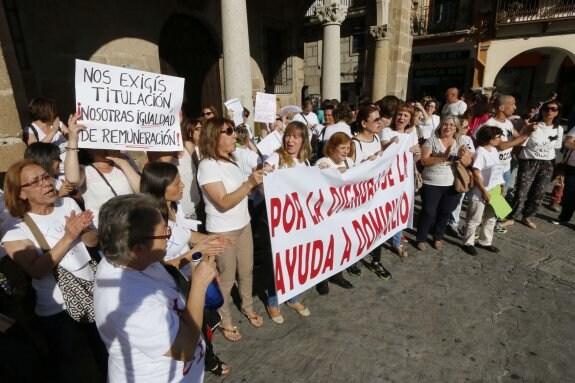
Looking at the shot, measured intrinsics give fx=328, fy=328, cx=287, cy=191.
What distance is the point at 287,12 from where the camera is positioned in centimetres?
1100

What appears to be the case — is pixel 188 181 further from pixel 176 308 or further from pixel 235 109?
pixel 176 308

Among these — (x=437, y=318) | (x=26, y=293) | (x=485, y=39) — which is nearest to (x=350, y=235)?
(x=437, y=318)

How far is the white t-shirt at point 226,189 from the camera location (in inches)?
97.2

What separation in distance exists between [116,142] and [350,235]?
2.26 metres

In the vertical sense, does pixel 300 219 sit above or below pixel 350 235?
above

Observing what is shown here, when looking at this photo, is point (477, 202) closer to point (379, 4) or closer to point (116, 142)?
point (116, 142)

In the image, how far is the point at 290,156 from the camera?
3.02 meters

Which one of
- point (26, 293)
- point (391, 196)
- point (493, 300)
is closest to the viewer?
point (26, 293)

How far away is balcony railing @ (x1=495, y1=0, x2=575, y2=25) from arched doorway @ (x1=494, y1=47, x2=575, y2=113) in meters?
1.78

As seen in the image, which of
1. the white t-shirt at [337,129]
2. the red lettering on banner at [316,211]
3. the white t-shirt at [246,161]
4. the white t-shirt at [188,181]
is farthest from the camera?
the white t-shirt at [337,129]

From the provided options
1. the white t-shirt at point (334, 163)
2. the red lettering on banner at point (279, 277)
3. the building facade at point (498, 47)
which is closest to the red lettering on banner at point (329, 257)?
the red lettering on banner at point (279, 277)

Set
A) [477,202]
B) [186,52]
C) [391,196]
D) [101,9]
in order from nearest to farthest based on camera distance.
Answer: [391,196], [477,202], [101,9], [186,52]

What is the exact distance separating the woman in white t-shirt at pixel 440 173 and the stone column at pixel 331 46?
16.2ft

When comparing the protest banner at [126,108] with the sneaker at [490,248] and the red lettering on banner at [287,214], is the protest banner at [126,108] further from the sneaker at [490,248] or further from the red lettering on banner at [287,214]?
the sneaker at [490,248]
